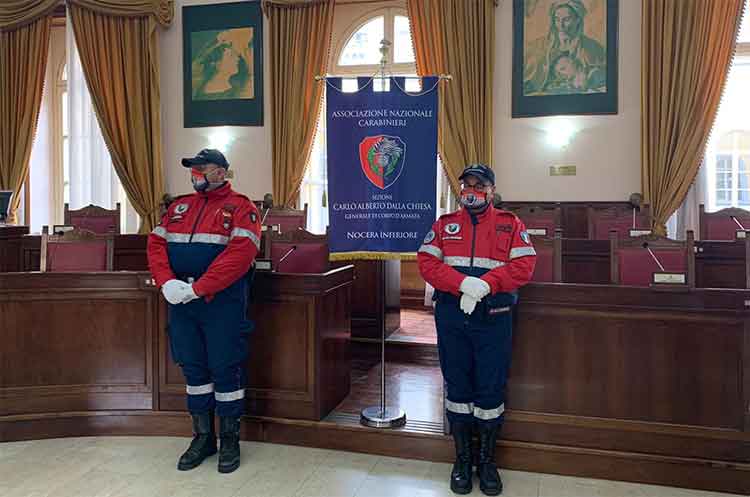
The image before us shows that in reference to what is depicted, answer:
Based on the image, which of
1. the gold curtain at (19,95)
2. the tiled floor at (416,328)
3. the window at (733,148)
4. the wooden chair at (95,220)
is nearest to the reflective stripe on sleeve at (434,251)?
the tiled floor at (416,328)

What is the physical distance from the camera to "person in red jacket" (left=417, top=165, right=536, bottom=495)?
2916 millimetres

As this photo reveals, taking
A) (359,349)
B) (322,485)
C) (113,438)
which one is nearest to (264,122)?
(359,349)

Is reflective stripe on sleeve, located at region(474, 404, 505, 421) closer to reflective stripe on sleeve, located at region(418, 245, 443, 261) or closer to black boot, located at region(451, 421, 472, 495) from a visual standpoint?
black boot, located at region(451, 421, 472, 495)

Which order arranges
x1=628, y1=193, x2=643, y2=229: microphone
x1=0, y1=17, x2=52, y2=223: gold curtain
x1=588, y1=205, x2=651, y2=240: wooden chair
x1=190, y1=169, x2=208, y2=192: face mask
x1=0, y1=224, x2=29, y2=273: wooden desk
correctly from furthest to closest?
x1=0, y1=17, x2=52, y2=223: gold curtain → x1=628, y1=193, x2=643, y2=229: microphone → x1=588, y1=205, x2=651, y2=240: wooden chair → x1=0, y1=224, x2=29, y2=273: wooden desk → x1=190, y1=169, x2=208, y2=192: face mask

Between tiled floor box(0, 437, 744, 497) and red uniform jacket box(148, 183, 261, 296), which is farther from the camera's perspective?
red uniform jacket box(148, 183, 261, 296)

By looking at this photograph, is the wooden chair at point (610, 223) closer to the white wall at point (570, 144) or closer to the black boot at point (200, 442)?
the white wall at point (570, 144)

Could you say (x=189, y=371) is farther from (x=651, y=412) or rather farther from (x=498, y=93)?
(x=498, y=93)

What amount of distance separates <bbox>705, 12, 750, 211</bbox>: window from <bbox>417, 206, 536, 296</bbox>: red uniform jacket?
212 inches

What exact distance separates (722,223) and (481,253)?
137 inches

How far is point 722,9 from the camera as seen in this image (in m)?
6.75

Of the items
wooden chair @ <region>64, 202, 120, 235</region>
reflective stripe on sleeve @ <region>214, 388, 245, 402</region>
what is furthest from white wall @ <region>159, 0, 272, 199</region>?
reflective stripe on sleeve @ <region>214, 388, 245, 402</region>

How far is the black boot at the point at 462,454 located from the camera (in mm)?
3023

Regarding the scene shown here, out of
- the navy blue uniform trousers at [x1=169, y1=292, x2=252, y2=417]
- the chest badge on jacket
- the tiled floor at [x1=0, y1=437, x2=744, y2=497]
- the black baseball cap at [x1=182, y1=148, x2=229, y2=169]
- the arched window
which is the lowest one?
the tiled floor at [x1=0, y1=437, x2=744, y2=497]

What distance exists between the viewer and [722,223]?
5398 mm
